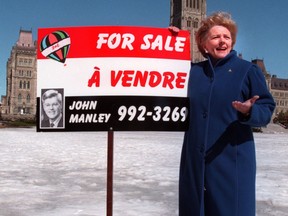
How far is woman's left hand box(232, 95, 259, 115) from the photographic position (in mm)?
2230

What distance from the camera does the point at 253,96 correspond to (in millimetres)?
2348

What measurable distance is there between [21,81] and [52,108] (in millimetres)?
87727

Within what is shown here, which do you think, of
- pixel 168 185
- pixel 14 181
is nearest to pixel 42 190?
pixel 14 181

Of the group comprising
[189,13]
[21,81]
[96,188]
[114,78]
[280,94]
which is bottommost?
[96,188]

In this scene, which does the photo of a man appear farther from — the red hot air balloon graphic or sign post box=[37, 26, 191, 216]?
the red hot air balloon graphic

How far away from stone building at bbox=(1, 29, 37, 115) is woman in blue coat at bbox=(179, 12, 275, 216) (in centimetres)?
8393

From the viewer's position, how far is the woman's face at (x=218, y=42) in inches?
99.3

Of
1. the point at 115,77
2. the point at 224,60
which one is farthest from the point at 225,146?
the point at 115,77

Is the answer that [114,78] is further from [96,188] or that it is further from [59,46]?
[96,188]

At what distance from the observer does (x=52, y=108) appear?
3.05m

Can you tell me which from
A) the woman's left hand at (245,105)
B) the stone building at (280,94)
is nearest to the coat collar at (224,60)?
the woman's left hand at (245,105)

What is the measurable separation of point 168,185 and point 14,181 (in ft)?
7.50

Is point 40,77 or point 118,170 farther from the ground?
point 40,77

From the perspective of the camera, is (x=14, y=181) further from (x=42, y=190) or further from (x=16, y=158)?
(x=16, y=158)
